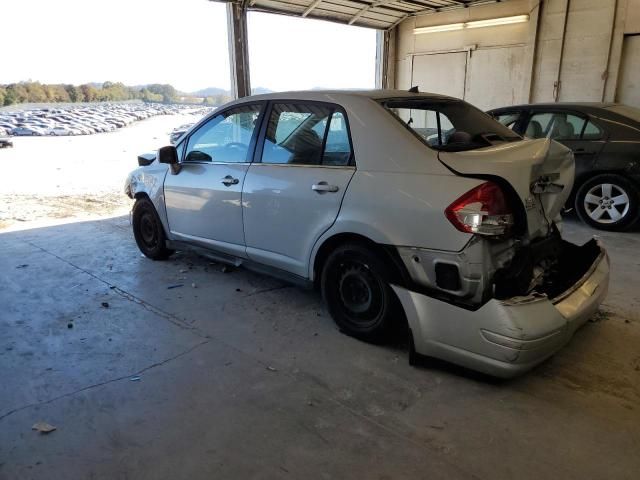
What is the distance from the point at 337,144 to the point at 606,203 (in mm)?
4529

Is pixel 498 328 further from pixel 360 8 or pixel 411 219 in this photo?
pixel 360 8

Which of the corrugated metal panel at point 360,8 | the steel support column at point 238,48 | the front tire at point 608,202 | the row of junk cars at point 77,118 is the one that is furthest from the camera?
the row of junk cars at point 77,118

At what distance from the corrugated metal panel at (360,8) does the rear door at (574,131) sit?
5746 millimetres

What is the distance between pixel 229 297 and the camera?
160 inches

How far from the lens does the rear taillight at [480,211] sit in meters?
2.51

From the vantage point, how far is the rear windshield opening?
3.03 metres

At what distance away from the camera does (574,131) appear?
627 centimetres

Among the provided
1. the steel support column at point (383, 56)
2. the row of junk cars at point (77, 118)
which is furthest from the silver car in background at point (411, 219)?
the row of junk cars at point (77, 118)

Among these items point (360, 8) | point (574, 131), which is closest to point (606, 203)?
point (574, 131)

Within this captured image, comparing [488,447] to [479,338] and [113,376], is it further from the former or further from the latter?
[113,376]

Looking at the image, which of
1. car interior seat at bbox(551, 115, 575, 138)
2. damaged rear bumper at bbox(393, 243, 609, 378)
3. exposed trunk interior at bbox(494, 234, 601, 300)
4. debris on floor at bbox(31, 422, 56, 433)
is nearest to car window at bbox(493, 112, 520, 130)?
car interior seat at bbox(551, 115, 575, 138)

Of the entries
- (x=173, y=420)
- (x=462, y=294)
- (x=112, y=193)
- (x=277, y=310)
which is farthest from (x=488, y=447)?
(x=112, y=193)

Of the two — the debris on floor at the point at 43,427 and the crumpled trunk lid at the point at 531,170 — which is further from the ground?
the crumpled trunk lid at the point at 531,170

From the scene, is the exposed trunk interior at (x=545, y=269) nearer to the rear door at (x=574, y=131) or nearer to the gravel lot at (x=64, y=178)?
the rear door at (x=574, y=131)
